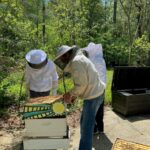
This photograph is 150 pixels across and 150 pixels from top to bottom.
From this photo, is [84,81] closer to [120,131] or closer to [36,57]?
[36,57]

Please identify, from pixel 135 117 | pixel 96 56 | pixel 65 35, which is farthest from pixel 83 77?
pixel 65 35

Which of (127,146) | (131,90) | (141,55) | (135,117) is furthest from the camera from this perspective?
(141,55)

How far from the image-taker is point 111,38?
18.2m

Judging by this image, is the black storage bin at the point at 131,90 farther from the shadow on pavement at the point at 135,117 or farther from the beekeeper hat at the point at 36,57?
the beekeeper hat at the point at 36,57

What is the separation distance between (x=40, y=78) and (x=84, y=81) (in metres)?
1.49

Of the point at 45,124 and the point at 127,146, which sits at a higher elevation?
the point at 45,124

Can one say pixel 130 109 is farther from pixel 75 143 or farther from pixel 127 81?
pixel 75 143

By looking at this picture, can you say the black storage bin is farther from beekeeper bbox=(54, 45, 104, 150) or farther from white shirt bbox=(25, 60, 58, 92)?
beekeeper bbox=(54, 45, 104, 150)

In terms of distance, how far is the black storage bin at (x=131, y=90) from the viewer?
6.23 meters

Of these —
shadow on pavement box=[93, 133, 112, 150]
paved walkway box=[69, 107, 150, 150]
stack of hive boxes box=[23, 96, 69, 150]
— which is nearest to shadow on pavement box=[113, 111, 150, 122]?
paved walkway box=[69, 107, 150, 150]

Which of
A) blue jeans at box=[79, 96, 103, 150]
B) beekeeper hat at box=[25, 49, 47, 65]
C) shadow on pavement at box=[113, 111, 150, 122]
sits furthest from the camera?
shadow on pavement at box=[113, 111, 150, 122]

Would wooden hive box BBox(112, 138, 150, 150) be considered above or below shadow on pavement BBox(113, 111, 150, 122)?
above

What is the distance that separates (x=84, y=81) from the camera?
3.47 m

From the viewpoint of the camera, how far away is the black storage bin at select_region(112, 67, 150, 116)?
245 inches
